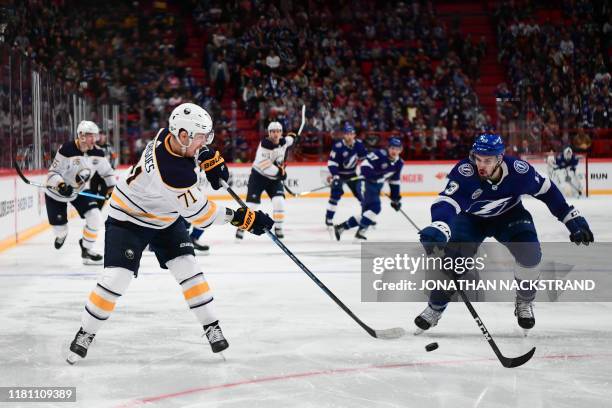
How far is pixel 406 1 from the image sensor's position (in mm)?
22328

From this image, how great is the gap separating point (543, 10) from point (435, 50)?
12.0 ft

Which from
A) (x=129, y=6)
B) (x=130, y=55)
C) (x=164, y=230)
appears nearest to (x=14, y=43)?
(x=130, y=55)

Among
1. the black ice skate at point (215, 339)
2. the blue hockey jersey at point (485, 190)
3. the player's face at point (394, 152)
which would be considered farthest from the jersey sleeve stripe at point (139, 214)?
the player's face at point (394, 152)

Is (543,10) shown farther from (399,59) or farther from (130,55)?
(130,55)

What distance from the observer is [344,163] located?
11.3 metres

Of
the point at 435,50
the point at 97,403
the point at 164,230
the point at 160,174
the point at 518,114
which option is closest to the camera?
the point at 97,403

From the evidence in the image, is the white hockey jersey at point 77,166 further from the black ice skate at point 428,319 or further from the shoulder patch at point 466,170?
the shoulder patch at point 466,170

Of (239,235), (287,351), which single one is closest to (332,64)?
(239,235)

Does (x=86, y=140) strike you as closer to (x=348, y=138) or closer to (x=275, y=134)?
(x=275, y=134)

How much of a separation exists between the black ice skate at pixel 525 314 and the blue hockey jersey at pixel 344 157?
6.61m

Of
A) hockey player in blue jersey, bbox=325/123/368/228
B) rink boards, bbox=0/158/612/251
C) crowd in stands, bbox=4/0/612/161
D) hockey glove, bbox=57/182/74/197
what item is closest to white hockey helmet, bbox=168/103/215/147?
hockey glove, bbox=57/182/74/197

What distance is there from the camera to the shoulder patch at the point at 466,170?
4.35 meters

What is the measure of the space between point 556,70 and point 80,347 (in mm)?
17507

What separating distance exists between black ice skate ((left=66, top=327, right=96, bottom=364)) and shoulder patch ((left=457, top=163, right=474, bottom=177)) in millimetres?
1925
